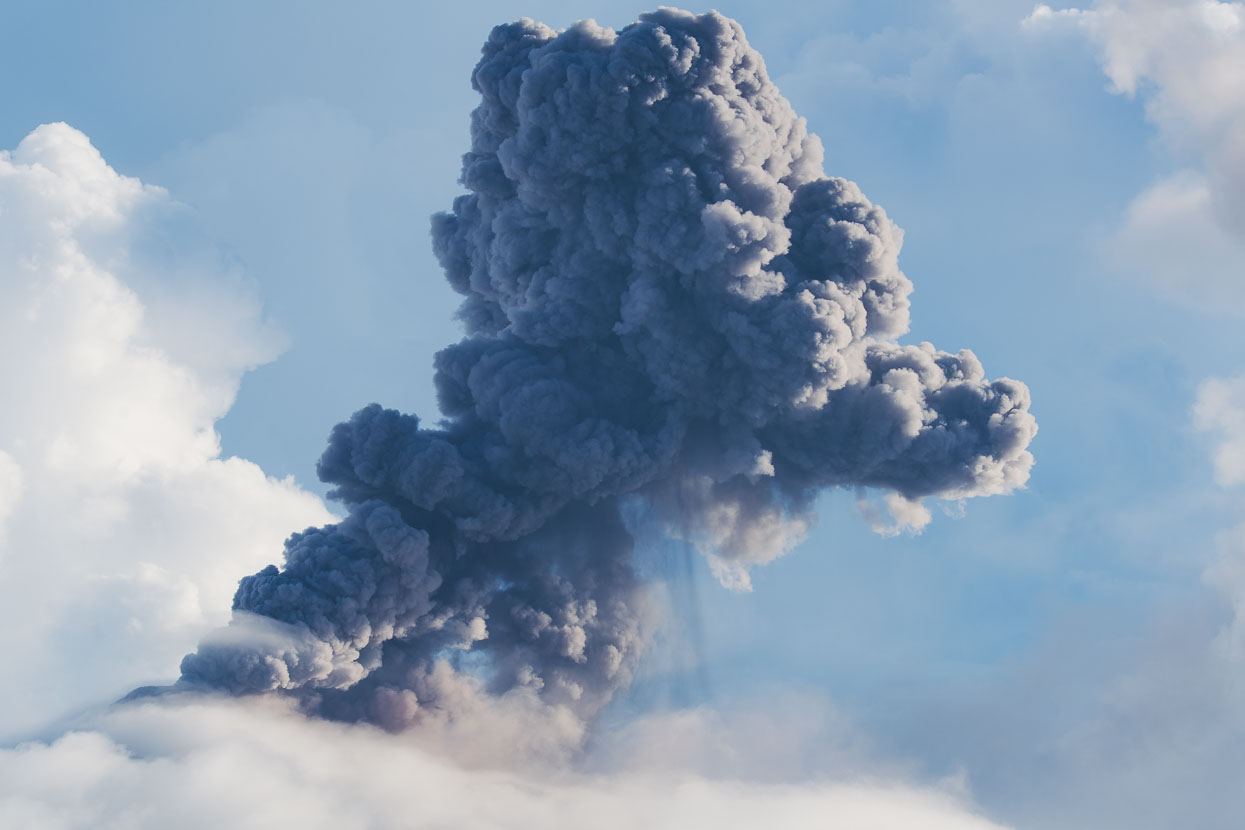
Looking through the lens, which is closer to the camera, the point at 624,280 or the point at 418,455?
the point at 418,455

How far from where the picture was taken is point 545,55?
5922 centimetres

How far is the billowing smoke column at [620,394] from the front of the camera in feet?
188

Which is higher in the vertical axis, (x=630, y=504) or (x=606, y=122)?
(x=606, y=122)

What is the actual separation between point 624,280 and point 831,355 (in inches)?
407

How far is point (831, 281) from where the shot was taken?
196 ft

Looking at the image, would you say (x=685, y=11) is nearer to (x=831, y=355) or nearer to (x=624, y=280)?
(x=624, y=280)

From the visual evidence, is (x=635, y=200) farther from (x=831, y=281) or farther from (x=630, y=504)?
(x=630, y=504)

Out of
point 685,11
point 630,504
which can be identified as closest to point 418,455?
point 630,504

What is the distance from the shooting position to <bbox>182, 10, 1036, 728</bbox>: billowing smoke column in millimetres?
57312

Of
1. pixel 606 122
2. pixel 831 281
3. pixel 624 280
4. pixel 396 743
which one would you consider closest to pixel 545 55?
pixel 606 122

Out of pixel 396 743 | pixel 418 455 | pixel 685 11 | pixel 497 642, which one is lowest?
pixel 396 743

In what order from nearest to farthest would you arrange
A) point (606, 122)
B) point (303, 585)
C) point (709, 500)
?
point (303, 585)
point (606, 122)
point (709, 500)

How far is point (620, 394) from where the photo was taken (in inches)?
2435

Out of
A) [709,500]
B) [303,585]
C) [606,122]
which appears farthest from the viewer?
[709,500]
